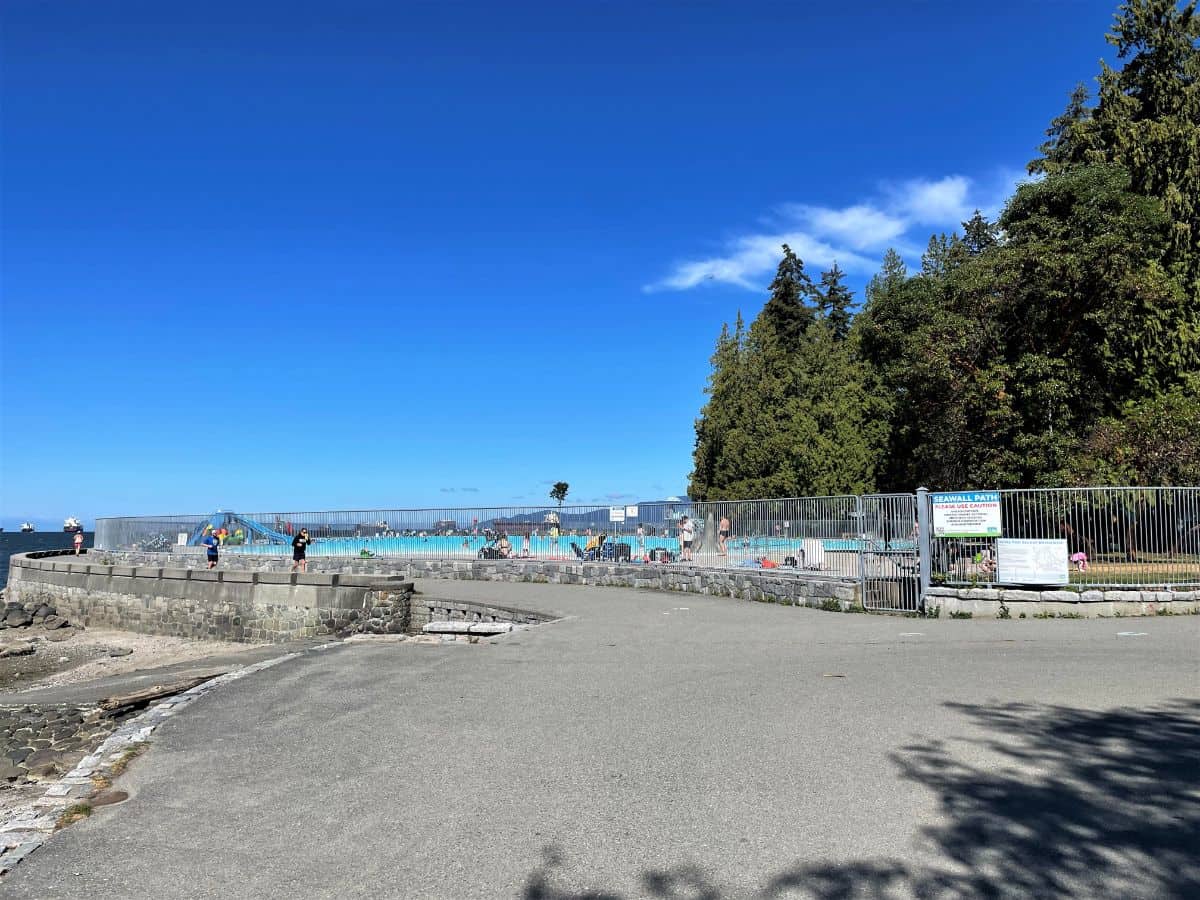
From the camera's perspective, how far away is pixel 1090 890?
3.86m

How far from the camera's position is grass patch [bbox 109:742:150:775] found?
20.9 feet

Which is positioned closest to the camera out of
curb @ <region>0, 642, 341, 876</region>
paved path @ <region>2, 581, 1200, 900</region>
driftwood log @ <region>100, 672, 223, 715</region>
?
paved path @ <region>2, 581, 1200, 900</region>

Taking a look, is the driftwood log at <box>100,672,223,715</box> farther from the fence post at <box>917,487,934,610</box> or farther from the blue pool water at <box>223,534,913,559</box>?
the fence post at <box>917,487,934,610</box>

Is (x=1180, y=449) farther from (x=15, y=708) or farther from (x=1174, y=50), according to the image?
(x=15, y=708)

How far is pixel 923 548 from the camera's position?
15.5m

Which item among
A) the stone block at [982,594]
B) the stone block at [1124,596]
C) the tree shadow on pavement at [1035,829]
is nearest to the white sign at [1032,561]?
the stone block at [982,594]

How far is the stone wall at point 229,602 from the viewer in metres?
20.6

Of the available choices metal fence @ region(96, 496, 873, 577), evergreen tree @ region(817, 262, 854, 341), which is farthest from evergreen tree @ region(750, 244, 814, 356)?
metal fence @ region(96, 496, 873, 577)

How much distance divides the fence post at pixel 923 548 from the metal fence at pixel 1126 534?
173 cm

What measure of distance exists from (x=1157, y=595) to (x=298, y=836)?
1503 centimetres

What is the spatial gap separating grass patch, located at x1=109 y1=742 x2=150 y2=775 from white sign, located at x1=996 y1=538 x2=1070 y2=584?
13.6m

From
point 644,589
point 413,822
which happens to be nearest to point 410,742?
point 413,822

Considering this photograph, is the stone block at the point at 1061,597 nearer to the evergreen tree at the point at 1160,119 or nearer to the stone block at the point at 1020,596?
the stone block at the point at 1020,596

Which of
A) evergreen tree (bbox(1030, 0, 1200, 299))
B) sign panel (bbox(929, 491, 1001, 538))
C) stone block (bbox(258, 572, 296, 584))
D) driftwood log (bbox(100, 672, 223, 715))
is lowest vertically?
driftwood log (bbox(100, 672, 223, 715))
